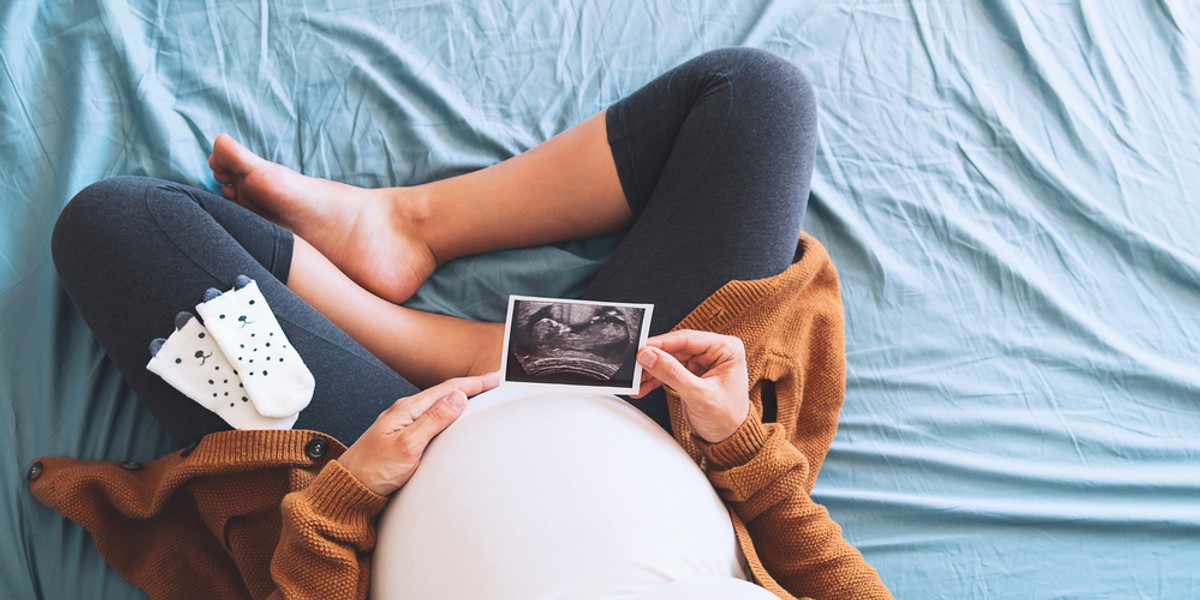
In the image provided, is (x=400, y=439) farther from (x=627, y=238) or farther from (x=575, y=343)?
(x=627, y=238)

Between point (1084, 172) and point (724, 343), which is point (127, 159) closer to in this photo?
point (724, 343)

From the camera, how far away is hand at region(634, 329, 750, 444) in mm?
927

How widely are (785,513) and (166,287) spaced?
2.63ft

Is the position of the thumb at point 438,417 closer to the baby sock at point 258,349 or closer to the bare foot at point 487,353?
the baby sock at point 258,349

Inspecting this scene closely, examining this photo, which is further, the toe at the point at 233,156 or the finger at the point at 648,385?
the toe at the point at 233,156

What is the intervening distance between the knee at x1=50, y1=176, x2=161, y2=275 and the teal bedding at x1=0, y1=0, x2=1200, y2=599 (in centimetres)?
17

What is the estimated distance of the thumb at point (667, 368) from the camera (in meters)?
0.92

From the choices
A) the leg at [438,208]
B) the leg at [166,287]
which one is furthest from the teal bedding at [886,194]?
the leg at [166,287]

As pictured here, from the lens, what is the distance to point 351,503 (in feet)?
2.99

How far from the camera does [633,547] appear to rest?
810mm

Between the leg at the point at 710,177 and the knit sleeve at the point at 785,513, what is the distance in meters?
0.18

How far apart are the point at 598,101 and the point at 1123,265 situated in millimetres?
965

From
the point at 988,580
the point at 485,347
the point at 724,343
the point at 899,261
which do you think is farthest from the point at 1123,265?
the point at 485,347

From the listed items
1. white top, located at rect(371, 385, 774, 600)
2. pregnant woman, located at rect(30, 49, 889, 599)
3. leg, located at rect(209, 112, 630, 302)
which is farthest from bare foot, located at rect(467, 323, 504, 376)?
white top, located at rect(371, 385, 774, 600)
